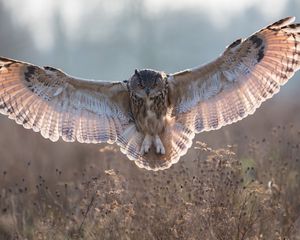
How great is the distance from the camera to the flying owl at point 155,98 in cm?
793

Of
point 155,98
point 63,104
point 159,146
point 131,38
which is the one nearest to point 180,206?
point 159,146

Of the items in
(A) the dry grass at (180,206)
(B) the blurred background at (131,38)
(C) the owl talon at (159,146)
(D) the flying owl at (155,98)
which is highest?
(B) the blurred background at (131,38)

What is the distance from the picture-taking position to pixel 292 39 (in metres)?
7.85

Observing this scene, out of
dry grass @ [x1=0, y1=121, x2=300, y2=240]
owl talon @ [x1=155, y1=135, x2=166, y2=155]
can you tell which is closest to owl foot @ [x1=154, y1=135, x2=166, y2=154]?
owl talon @ [x1=155, y1=135, x2=166, y2=155]

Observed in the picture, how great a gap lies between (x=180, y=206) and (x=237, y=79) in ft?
5.08

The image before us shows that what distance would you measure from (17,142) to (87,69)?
2400 inches

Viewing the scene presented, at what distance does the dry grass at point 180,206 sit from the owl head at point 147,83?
61cm

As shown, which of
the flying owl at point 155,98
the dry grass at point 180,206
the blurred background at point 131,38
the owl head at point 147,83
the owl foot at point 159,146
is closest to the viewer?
the dry grass at point 180,206

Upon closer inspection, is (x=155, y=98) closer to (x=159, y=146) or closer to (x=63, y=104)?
(x=159, y=146)

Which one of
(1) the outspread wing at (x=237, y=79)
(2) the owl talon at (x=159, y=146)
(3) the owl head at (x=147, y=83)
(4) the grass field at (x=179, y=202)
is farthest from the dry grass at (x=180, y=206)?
(3) the owl head at (x=147, y=83)

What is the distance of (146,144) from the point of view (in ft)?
26.8

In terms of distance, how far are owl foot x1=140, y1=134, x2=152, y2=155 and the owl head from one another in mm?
494

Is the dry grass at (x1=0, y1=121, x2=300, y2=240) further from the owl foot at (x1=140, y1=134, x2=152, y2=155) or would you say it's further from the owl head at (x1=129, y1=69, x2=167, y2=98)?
the owl head at (x1=129, y1=69, x2=167, y2=98)

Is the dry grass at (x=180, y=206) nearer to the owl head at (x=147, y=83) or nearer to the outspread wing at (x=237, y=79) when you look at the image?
the outspread wing at (x=237, y=79)
